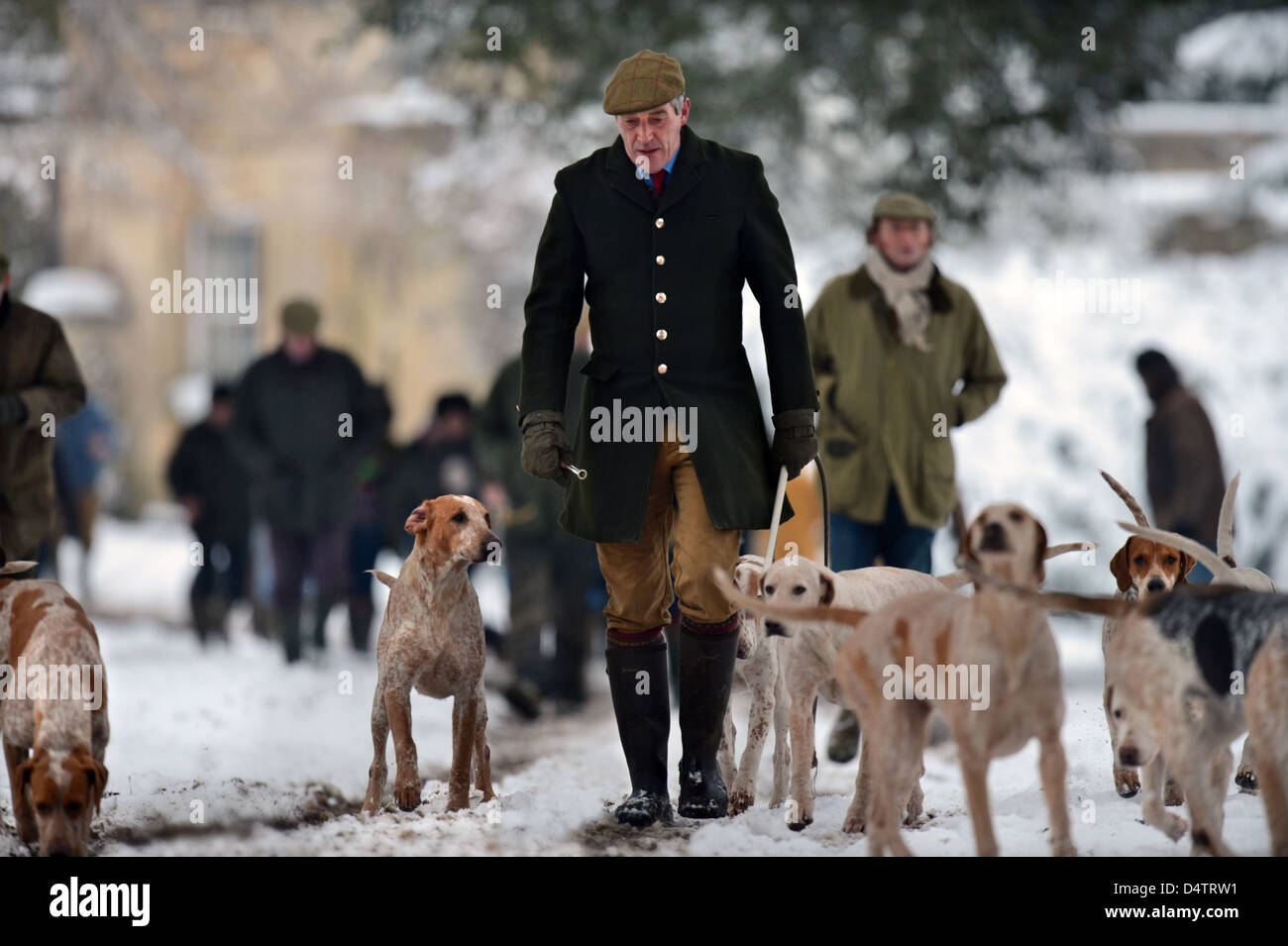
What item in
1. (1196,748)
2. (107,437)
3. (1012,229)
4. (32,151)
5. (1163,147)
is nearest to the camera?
(1196,748)

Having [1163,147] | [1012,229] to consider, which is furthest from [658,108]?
[1163,147]

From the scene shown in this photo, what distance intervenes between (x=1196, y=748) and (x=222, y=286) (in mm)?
22659

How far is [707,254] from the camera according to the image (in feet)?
16.4

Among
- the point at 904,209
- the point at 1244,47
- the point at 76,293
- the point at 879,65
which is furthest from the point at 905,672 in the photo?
the point at 76,293

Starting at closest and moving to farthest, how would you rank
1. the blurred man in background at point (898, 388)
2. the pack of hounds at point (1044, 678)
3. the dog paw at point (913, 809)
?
the pack of hounds at point (1044, 678), the dog paw at point (913, 809), the blurred man in background at point (898, 388)

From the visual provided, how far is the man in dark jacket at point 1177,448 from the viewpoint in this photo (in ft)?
30.4

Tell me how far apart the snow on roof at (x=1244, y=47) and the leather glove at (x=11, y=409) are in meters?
13.0

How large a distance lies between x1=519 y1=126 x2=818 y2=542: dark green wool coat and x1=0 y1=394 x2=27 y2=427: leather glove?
249cm

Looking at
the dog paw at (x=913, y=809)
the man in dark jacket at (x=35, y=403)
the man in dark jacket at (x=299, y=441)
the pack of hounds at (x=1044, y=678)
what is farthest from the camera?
the man in dark jacket at (x=299, y=441)

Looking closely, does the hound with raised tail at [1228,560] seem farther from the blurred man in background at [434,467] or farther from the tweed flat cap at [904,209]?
the blurred man in background at [434,467]

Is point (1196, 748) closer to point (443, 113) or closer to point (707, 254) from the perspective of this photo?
point (707, 254)

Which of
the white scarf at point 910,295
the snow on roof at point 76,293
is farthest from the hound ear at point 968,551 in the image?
the snow on roof at point 76,293

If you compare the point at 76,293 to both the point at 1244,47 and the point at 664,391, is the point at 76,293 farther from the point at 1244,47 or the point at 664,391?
the point at 664,391

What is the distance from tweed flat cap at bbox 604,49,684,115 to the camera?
482cm
